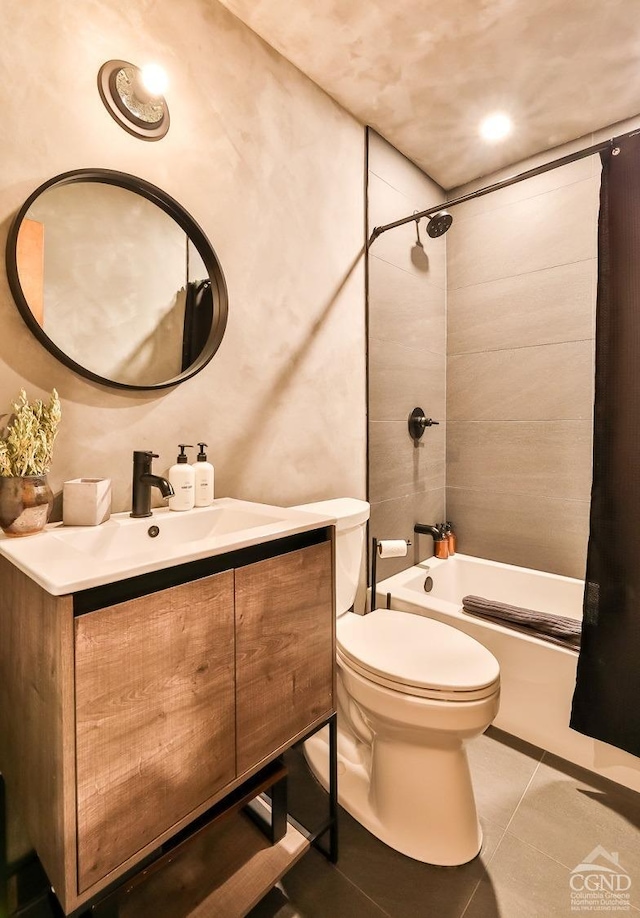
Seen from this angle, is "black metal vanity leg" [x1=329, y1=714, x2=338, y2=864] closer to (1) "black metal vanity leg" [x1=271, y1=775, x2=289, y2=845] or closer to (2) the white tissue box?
(1) "black metal vanity leg" [x1=271, y1=775, x2=289, y2=845]

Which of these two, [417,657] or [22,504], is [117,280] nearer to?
[22,504]

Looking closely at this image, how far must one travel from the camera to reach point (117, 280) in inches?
50.3

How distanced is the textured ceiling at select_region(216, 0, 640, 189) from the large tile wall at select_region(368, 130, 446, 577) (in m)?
0.26

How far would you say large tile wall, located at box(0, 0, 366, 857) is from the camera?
1118 mm

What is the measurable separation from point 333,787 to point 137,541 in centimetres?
86

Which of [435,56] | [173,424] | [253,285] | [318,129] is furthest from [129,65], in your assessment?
[435,56]

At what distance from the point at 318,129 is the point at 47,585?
1.97 meters

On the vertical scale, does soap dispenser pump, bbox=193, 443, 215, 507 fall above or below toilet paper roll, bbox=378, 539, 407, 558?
above

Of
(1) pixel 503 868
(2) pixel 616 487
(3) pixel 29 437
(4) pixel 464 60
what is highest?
(4) pixel 464 60

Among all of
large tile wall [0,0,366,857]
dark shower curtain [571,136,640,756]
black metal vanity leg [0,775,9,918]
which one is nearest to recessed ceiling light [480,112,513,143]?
large tile wall [0,0,366,857]

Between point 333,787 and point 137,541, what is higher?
point 137,541

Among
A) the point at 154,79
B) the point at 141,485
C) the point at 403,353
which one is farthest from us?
the point at 403,353

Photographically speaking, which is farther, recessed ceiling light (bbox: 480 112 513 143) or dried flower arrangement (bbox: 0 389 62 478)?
recessed ceiling light (bbox: 480 112 513 143)

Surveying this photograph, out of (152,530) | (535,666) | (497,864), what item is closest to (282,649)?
(152,530)
